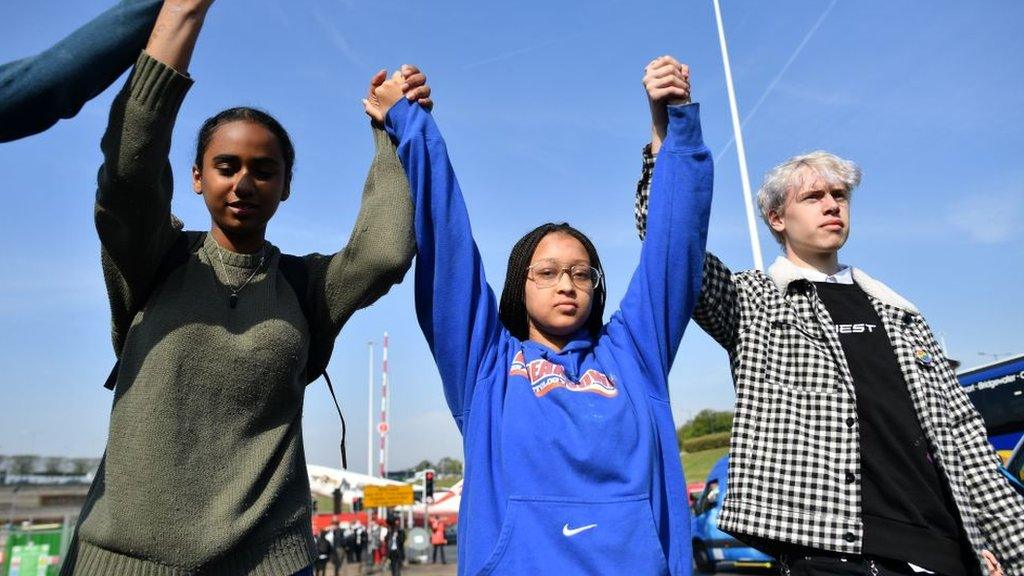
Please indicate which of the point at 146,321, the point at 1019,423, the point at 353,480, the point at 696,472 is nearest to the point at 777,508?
the point at 146,321

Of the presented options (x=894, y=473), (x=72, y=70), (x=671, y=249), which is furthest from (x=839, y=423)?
(x=72, y=70)

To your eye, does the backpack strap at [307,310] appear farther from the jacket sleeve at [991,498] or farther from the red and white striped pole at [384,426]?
the red and white striped pole at [384,426]

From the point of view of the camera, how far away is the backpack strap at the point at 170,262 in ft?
5.43

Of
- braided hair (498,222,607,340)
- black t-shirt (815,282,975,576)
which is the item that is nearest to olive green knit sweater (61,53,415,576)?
braided hair (498,222,607,340)

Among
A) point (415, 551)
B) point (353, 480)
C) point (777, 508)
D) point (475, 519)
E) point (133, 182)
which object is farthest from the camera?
point (353, 480)

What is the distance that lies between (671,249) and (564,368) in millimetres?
488

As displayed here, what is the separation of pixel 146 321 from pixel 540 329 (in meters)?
1.13

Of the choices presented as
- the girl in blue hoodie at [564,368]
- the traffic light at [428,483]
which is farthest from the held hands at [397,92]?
the traffic light at [428,483]

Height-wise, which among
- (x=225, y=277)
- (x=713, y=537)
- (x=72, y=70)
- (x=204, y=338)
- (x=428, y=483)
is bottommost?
(x=713, y=537)

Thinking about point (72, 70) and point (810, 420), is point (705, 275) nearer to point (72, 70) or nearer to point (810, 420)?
point (810, 420)

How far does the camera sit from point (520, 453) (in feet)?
6.18

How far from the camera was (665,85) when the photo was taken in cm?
227

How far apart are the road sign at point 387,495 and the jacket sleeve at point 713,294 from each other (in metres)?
22.8

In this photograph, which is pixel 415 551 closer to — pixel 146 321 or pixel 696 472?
pixel 696 472
